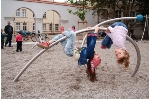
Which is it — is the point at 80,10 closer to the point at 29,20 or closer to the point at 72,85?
the point at 29,20

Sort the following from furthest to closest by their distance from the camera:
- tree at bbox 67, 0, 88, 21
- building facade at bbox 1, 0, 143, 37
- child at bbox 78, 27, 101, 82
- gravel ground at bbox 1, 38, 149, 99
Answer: building facade at bbox 1, 0, 143, 37 < tree at bbox 67, 0, 88, 21 < child at bbox 78, 27, 101, 82 < gravel ground at bbox 1, 38, 149, 99

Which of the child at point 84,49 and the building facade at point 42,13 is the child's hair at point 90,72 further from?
the building facade at point 42,13

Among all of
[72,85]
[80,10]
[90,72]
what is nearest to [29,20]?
[80,10]

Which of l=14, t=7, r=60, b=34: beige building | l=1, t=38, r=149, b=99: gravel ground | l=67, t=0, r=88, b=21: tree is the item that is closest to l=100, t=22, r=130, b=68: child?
l=1, t=38, r=149, b=99: gravel ground

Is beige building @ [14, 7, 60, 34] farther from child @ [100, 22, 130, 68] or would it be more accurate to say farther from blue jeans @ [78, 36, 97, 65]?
child @ [100, 22, 130, 68]

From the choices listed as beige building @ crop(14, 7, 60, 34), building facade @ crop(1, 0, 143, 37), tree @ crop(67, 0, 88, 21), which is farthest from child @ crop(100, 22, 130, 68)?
beige building @ crop(14, 7, 60, 34)

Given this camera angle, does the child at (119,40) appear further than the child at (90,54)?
No

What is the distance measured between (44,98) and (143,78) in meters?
2.71

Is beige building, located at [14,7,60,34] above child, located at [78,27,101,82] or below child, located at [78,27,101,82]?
above

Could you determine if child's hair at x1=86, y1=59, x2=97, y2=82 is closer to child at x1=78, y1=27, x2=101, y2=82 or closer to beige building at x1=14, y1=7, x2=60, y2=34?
child at x1=78, y1=27, x2=101, y2=82

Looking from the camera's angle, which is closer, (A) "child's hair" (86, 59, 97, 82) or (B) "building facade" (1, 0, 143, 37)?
(A) "child's hair" (86, 59, 97, 82)

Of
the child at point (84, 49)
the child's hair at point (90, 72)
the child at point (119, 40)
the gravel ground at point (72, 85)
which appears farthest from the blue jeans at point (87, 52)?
the gravel ground at point (72, 85)

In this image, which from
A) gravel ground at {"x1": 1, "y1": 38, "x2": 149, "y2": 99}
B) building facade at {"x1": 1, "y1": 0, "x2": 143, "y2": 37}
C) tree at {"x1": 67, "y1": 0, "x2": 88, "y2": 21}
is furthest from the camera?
building facade at {"x1": 1, "y1": 0, "x2": 143, "y2": 37}

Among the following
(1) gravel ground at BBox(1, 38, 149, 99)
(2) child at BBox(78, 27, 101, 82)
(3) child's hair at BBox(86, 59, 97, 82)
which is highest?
(2) child at BBox(78, 27, 101, 82)
